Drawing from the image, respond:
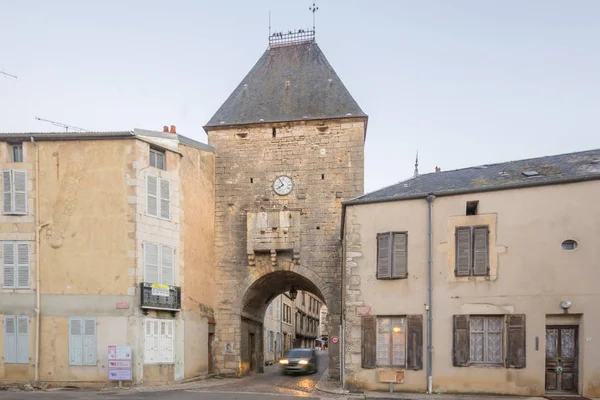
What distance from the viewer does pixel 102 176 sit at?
16688 mm

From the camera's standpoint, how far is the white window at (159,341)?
16531mm

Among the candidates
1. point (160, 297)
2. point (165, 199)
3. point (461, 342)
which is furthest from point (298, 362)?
point (461, 342)

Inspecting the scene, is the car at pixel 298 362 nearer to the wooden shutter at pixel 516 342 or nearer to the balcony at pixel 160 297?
the balcony at pixel 160 297

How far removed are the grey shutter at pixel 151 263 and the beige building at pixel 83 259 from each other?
0.10 ft

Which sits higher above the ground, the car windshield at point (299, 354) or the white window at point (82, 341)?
the white window at point (82, 341)

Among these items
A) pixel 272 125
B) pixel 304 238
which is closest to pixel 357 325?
pixel 304 238

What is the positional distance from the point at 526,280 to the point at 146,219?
36.6 feet

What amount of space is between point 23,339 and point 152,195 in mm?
5635

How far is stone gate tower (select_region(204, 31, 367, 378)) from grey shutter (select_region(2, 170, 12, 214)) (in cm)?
759

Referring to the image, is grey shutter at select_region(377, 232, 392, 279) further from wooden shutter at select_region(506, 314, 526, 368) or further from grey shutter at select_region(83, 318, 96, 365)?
grey shutter at select_region(83, 318, 96, 365)

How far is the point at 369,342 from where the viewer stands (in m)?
14.2

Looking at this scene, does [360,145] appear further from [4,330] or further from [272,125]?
[4,330]

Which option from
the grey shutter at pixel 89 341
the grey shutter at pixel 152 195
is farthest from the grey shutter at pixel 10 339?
the grey shutter at pixel 152 195

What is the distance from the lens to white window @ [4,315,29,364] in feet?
52.1
